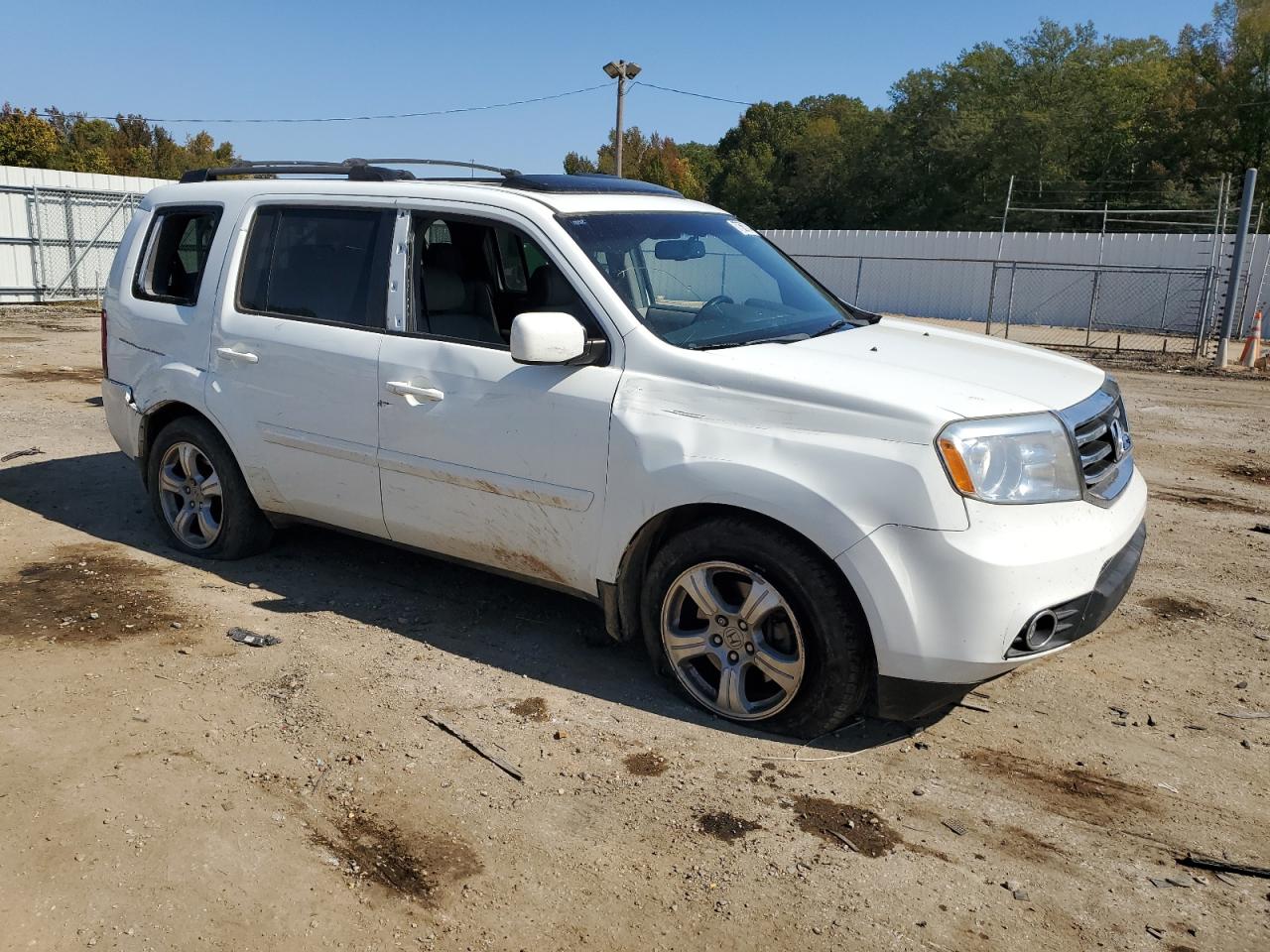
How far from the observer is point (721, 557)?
389cm

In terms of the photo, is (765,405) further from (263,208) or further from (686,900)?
(263,208)

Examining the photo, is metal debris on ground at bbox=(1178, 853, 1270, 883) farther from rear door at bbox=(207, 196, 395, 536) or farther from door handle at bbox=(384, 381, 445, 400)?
rear door at bbox=(207, 196, 395, 536)

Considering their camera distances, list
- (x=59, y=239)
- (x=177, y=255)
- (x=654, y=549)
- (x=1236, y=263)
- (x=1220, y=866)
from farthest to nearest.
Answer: (x=59, y=239) → (x=1236, y=263) → (x=177, y=255) → (x=654, y=549) → (x=1220, y=866)

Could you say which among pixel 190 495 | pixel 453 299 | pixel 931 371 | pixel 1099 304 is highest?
pixel 453 299

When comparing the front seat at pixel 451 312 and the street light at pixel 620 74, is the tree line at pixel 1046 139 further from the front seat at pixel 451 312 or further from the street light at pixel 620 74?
the front seat at pixel 451 312

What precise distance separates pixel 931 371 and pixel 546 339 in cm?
141

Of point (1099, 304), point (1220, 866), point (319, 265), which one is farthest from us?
point (1099, 304)

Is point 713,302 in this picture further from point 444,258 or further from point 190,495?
point 190,495

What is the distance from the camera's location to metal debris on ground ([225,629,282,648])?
15.7 feet

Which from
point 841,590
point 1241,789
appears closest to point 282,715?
point 841,590

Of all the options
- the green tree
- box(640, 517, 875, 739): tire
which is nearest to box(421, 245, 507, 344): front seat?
box(640, 517, 875, 739): tire

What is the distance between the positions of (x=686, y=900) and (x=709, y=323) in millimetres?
2227

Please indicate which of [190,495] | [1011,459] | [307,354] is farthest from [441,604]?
[1011,459]

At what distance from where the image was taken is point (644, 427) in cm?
400
